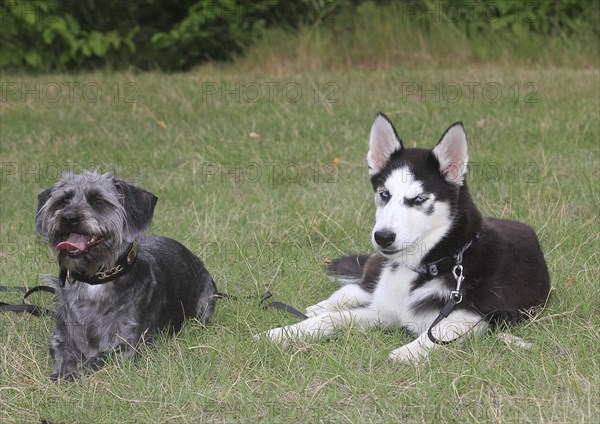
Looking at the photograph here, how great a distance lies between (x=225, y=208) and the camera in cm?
691

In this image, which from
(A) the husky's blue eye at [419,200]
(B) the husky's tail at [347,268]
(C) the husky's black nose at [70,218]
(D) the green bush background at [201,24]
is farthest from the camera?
(D) the green bush background at [201,24]

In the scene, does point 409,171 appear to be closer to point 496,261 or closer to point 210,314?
point 496,261

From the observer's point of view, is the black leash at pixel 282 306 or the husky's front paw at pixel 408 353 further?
the black leash at pixel 282 306

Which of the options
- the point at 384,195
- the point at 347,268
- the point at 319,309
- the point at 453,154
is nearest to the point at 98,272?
the point at 319,309

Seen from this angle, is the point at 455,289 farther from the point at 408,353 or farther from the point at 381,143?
the point at 381,143

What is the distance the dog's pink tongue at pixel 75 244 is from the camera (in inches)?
163

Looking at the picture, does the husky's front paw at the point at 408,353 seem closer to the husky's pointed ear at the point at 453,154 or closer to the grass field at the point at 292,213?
the grass field at the point at 292,213

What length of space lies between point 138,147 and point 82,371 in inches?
186

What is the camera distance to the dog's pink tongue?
4.15m

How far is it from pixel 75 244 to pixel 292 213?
8.71ft

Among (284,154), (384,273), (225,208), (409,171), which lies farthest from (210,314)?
(284,154)

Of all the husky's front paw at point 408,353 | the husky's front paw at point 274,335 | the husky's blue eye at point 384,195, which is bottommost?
the husky's front paw at point 274,335

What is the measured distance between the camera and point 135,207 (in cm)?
439

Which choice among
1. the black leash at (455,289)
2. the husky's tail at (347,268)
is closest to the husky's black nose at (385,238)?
the black leash at (455,289)
